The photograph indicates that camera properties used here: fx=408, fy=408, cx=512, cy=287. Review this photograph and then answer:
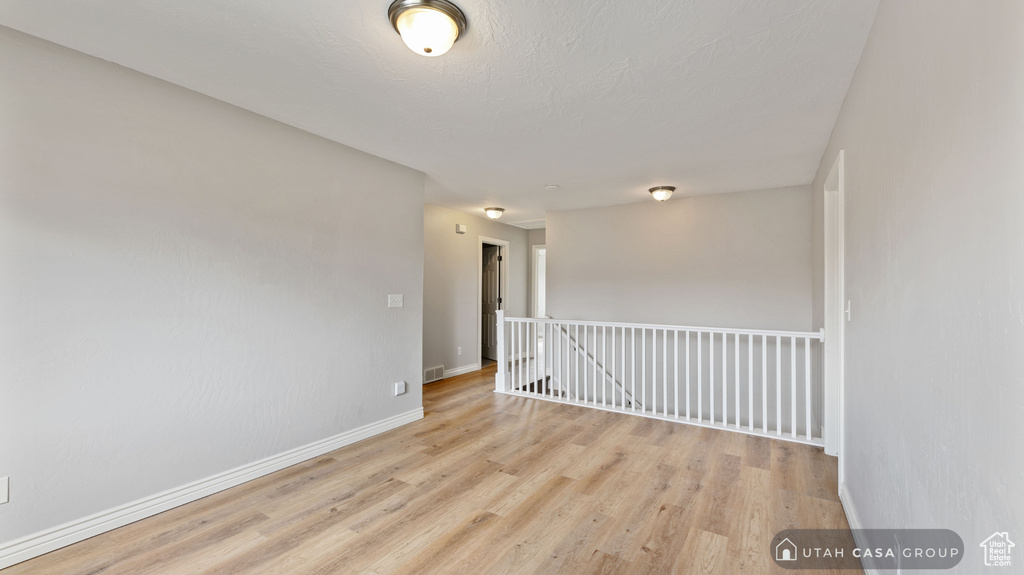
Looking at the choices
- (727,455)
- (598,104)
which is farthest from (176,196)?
(727,455)

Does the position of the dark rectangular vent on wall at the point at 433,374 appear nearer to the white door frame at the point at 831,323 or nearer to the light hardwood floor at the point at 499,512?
the light hardwood floor at the point at 499,512

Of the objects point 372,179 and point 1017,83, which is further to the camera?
point 372,179

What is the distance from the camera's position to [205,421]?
7.89ft

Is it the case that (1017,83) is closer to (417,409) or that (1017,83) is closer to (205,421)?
(205,421)

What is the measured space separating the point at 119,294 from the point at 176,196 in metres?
0.59

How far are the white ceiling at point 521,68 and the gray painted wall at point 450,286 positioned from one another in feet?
7.33

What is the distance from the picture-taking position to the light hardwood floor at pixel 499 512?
186 centimetres

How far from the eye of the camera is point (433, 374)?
17.7 feet

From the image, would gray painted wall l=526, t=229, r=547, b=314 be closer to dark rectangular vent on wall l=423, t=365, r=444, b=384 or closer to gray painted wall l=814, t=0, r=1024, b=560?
dark rectangular vent on wall l=423, t=365, r=444, b=384

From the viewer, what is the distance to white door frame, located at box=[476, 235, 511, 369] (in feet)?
20.5

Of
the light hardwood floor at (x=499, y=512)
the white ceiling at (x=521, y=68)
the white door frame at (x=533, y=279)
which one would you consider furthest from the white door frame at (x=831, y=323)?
the white door frame at (x=533, y=279)

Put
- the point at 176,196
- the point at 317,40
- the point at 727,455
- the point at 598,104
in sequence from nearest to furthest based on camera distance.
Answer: the point at 317,40 → the point at 176,196 → the point at 598,104 → the point at 727,455

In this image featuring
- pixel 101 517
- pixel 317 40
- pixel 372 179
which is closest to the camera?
pixel 317 40

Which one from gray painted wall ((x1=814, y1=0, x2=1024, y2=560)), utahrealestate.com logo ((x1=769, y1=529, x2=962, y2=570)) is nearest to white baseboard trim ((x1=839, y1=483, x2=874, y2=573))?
utahrealestate.com logo ((x1=769, y1=529, x2=962, y2=570))
